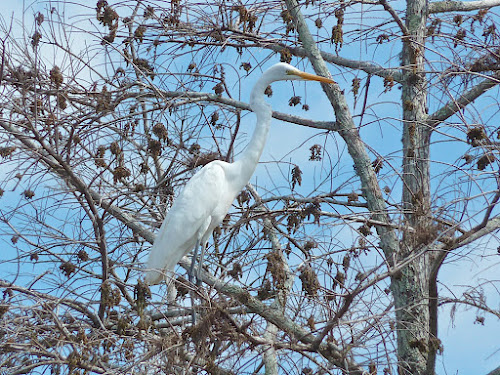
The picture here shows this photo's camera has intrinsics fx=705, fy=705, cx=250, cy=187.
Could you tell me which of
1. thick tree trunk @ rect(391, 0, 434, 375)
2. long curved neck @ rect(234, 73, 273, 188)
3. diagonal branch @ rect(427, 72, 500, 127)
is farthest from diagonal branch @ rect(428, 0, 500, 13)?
long curved neck @ rect(234, 73, 273, 188)

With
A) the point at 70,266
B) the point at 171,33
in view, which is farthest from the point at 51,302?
the point at 171,33

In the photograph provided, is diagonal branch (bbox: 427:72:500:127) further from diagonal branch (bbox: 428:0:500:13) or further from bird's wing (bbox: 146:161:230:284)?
bird's wing (bbox: 146:161:230:284)

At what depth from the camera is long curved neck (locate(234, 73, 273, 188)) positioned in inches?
212

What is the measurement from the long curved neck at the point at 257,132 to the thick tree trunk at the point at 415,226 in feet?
3.53

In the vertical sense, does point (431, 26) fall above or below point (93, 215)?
above

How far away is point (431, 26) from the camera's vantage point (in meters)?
6.76

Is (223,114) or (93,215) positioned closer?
(93,215)

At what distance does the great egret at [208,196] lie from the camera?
5199 mm

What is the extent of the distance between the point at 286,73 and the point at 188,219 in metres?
1.37

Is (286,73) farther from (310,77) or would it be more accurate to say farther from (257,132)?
(257,132)

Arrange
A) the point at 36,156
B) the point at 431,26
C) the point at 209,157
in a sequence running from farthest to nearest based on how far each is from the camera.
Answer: the point at 431,26 < the point at 209,157 < the point at 36,156

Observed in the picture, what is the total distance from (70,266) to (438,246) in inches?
92.0

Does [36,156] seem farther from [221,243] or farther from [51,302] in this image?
[221,243]

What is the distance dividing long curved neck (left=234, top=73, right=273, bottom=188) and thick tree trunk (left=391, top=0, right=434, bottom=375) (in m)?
1.08
